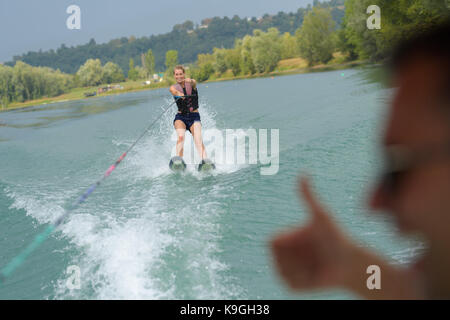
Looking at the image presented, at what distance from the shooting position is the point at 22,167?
11.6 metres

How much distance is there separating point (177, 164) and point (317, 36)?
59210mm

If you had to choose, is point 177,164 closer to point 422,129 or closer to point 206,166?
point 206,166

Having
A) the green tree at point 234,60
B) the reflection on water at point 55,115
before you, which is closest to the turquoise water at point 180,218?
the reflection on water at point 55,115

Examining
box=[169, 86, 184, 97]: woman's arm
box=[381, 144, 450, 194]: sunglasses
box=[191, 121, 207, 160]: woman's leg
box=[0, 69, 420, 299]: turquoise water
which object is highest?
box=[169, 86, 184, 97]: woman's arm

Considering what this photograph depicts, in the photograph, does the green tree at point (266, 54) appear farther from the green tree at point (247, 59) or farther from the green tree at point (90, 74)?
the green tree at point (90, 74)

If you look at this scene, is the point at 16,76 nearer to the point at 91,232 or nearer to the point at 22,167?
the point at 22,167

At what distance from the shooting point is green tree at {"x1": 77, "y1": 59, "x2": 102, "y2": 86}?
106188 millimetres

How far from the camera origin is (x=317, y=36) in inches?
2381

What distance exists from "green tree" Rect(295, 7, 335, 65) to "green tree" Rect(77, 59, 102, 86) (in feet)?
230

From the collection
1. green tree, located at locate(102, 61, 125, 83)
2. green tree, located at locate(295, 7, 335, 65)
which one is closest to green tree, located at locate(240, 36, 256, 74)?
green tree, located at locate(295, 7, 335, 65)

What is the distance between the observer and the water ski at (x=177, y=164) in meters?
7.81

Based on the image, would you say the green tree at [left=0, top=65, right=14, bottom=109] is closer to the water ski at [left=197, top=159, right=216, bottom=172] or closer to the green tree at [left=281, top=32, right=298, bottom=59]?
the green tree at [left=281, top=32, right=298, bottom=59]

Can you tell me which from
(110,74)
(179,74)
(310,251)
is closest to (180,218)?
(179,74)
